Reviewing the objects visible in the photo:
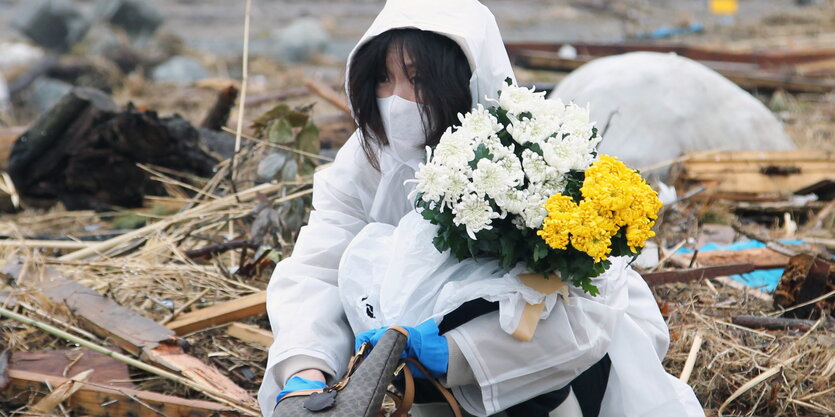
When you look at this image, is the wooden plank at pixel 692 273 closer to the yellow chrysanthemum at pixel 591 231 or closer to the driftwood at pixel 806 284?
the driftwood at pixel 806 284

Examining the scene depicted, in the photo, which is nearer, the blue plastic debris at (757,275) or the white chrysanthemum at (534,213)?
the white chrysanthemum at (534,213)

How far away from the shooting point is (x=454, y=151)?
6.45ft

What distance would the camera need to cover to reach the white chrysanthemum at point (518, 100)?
2.04 metres

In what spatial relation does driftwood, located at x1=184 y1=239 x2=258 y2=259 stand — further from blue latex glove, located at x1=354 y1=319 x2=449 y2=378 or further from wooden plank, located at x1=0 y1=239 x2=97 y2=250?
blue latex glove, located at x1=354 y1=319 x2=449 y2=378

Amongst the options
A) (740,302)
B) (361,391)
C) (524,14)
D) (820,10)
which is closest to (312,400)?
(361,391)

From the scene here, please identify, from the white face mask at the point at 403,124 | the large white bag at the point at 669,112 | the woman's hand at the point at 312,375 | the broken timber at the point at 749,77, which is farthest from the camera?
the broken timber at the point at 749,77

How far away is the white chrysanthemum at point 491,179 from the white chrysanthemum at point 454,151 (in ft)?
0.13

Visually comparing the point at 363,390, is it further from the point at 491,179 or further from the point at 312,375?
the point at 491,179

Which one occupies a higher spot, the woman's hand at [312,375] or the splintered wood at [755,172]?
the woman's hand at [312,375]

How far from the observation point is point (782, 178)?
5027 millimetres

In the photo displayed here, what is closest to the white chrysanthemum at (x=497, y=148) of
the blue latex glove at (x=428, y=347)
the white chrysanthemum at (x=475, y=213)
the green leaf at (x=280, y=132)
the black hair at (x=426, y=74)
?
the white chrysanthemum at (x=475, y=213)

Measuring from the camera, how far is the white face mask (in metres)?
2.25

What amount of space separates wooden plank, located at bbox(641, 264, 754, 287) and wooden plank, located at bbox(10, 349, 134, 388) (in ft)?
6.13

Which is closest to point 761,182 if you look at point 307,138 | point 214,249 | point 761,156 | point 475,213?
point 761,156
